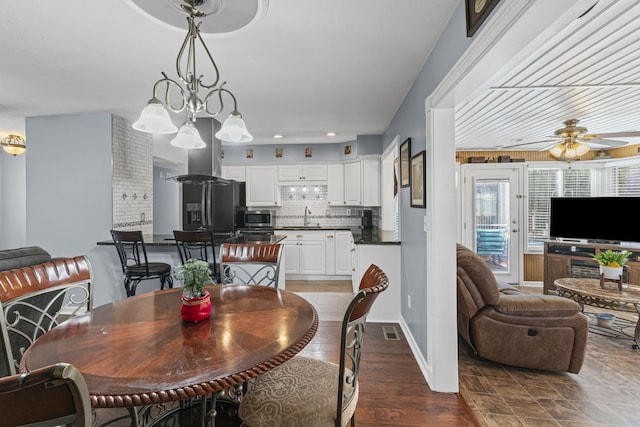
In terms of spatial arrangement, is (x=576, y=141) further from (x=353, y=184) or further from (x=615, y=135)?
(x=353, y=184)

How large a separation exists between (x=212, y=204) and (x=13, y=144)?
2.71 metres

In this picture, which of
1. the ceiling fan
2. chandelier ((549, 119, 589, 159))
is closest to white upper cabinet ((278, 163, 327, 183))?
the ceiling fan

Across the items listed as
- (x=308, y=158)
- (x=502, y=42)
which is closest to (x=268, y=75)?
(x=502, y=42)

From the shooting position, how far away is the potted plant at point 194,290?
1.34 m

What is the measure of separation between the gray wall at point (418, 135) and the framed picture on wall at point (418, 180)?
0.22 ft

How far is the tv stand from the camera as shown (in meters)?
3.99

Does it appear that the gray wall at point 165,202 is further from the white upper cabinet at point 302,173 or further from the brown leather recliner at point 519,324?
the brown leather recliner at point 519,324

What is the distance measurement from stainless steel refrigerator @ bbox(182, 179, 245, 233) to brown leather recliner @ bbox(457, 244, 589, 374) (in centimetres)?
300

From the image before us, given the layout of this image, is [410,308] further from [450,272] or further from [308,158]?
[308,158]

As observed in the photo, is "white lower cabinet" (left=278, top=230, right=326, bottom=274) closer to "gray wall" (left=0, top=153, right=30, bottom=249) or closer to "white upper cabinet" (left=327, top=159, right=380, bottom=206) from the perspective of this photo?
"white upper cabinet" (left=327, top=159, right=380, bottom=206)

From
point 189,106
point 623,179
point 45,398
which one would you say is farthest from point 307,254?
point 623,179

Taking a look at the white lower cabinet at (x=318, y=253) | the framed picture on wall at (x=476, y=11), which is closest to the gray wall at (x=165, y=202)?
the white lower cabinet at (x=318, y=253)

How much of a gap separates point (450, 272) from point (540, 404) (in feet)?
3.50

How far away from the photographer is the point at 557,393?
2211mm
